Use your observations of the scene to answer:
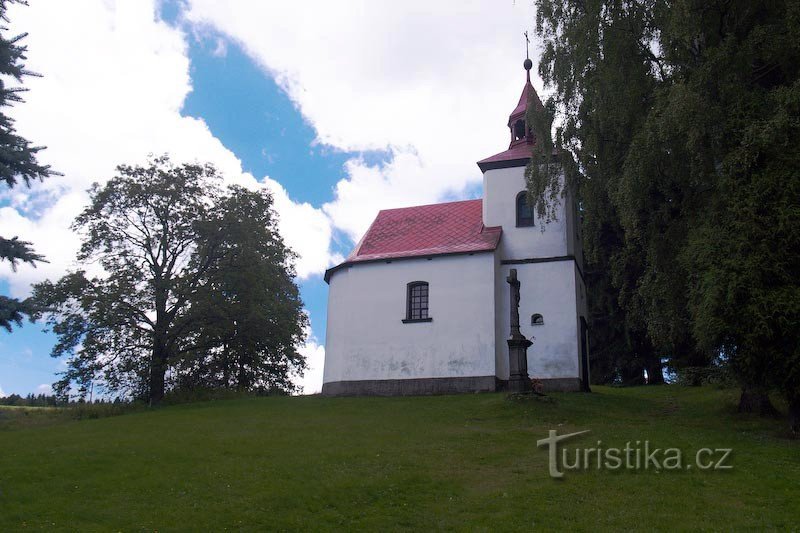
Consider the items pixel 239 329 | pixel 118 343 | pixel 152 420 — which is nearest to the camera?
pixel 152 420

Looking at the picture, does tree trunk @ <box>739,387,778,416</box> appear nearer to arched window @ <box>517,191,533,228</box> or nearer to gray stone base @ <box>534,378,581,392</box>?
gray stone base @ <box>534,378,581,392</box>

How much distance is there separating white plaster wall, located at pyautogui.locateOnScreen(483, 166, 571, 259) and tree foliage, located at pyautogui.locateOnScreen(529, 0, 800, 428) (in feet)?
17.9

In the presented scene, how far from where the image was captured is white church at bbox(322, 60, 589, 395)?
24812 millimetres

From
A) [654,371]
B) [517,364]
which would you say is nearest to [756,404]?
[517,364]

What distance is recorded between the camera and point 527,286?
84.6 feet

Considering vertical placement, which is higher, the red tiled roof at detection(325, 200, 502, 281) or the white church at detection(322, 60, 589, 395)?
the red tiled roof at detection(325, 200, 502, 281)

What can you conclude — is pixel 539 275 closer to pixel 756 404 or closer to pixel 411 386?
pixel 411 386

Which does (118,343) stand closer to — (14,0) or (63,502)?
(14,0)

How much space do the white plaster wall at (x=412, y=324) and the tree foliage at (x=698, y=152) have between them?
6.15m

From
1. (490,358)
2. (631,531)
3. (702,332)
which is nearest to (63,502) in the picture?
(631,531)

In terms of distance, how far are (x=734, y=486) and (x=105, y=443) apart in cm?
1280

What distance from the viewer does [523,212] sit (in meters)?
27.1
